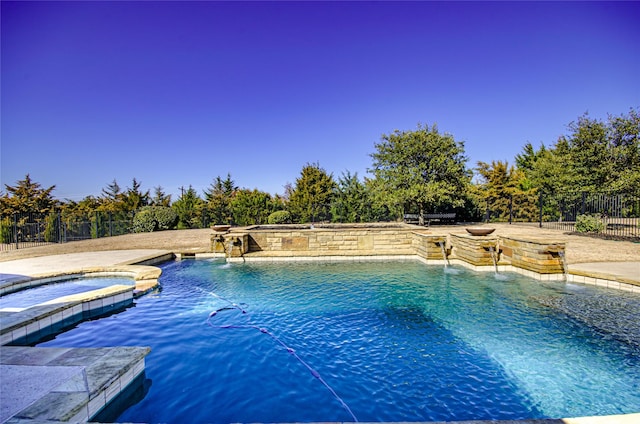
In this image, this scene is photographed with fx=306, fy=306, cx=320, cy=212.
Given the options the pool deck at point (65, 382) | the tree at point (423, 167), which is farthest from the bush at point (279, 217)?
the pool deck at point (65, 382)

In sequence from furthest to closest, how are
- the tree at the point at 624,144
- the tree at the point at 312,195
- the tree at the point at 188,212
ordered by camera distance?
the tree at the point at 188,212 → the tree at the point at 312,195 → the tree at the point at 624,144

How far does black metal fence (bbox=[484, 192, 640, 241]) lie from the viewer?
13211 millimetres

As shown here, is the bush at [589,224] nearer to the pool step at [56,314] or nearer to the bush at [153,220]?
the pool step at [56,314]

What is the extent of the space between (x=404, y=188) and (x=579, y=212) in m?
10.6

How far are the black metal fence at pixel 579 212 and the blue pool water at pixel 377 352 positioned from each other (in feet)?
30.3

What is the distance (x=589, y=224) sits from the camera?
13141mm

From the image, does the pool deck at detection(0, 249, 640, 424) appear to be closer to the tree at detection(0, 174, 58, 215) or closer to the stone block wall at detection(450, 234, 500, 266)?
the stone block wall at detection(450, 234, 500, 266)

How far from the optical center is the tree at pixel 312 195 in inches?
748

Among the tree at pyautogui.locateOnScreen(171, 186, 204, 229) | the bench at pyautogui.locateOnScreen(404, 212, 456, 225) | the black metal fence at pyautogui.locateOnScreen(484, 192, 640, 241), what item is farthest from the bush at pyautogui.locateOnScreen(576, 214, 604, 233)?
the tree at pyautogui.locateOnScreen(171, 186, 204, 229)

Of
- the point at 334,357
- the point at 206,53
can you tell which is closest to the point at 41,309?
the point at 334,357

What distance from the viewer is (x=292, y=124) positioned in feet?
71.9

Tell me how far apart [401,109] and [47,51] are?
16.4 m

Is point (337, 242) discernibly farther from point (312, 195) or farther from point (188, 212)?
point (188, 212)

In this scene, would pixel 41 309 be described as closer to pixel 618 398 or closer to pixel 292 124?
pixel 618 398
